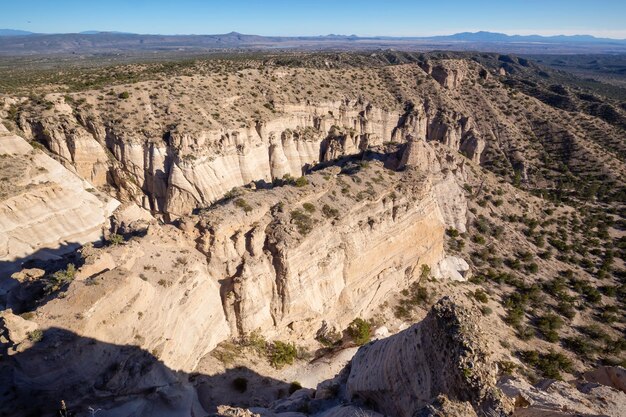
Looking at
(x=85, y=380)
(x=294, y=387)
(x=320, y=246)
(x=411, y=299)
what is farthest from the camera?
(x=411, y=299)

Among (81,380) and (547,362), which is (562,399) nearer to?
(547,362)

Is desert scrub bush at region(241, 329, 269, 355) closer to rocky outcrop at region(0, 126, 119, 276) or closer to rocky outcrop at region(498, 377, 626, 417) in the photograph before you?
rocky outcrop at region(498, 377, 626, 417)

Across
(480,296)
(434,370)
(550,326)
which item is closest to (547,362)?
(550,326)

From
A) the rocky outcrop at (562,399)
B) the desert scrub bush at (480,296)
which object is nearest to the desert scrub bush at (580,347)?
the desert scrub bush at (480,296)

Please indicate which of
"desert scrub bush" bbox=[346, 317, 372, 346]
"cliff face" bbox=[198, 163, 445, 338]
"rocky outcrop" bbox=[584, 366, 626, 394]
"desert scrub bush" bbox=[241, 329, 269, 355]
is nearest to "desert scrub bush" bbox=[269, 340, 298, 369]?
"desert scrub bush" bbox=[241, 329, 269, 355]

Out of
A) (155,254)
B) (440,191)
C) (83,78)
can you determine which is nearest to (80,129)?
(83,78)

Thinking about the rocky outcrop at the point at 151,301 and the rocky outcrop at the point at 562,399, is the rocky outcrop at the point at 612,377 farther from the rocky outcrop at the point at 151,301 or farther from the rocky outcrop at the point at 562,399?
the rocky outcrop at the point at 151,301
